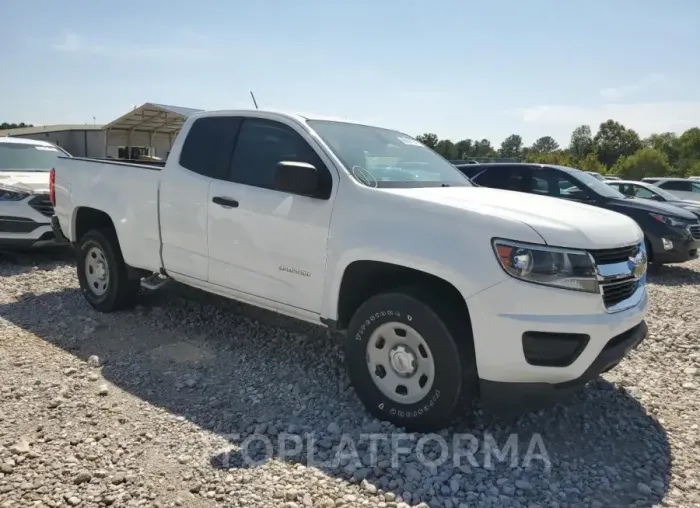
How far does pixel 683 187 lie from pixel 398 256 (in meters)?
17.9

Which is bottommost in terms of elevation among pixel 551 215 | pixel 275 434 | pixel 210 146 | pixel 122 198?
pixel 275 434

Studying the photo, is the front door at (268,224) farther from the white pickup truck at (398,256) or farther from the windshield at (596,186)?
the windshield at (596,186)

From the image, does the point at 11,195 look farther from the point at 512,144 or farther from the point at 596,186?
the point at 512,144

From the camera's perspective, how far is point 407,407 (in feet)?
10.8

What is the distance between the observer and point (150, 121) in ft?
89.6

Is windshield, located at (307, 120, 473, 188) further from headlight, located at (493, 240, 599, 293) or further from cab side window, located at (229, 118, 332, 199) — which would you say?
headlight, located at (493, 240, 599, 293)

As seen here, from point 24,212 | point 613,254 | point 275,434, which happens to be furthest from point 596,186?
point 24,212

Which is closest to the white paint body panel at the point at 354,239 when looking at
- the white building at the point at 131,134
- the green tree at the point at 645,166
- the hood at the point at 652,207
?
the hood at the point at 652,207

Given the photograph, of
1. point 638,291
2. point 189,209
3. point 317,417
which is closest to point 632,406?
point 638,291

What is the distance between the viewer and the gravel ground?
2.79 metres

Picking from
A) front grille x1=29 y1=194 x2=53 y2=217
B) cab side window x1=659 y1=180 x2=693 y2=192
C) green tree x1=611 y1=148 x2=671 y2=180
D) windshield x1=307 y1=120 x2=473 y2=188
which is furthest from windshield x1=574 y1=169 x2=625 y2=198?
green tree x1=611 y1=148 x2=671 y2=180

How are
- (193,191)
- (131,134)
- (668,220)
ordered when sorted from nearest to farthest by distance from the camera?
(193,191), (668,220), (131,134)

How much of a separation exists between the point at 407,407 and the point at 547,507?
2.97 feet

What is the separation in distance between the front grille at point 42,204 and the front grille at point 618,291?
7.10 metres
